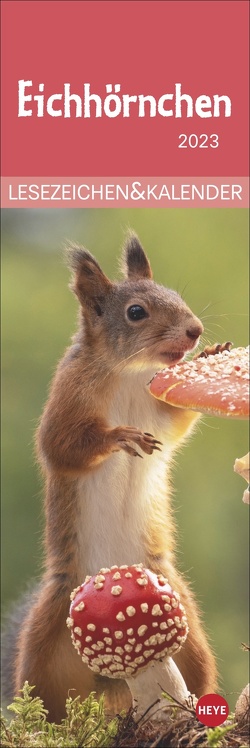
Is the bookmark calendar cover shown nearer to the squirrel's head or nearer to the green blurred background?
the squirrel's head

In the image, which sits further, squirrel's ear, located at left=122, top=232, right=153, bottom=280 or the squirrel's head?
squirrel's ear, located at left=122, top=232, right=153, bottom=280

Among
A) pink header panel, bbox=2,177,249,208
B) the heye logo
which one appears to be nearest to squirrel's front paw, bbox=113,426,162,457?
the heye logo

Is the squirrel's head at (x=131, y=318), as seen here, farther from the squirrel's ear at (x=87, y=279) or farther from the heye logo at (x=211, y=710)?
the heye logo at (x=211, y=710)

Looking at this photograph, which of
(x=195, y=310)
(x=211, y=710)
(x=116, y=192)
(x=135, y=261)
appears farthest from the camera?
(x=195, y=310)

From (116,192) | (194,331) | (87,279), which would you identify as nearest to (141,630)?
(194,331)

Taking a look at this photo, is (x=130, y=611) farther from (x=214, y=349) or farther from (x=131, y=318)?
(x=131, y=318)

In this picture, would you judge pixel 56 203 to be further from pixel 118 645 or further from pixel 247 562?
pixel 247 562
